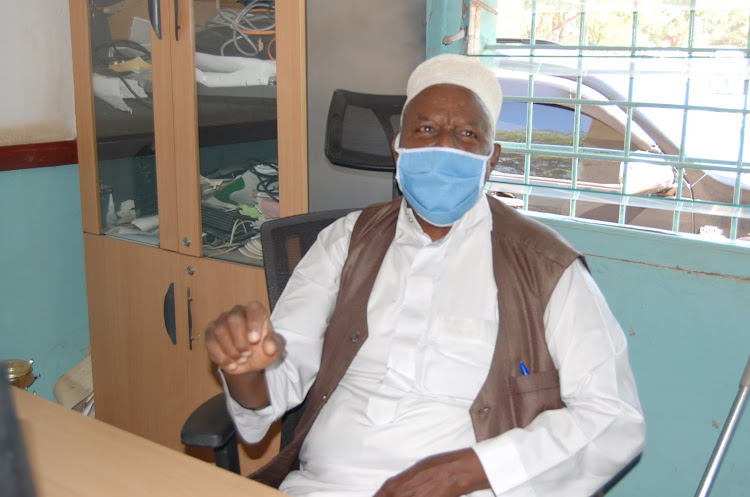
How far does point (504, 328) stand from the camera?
133 cm

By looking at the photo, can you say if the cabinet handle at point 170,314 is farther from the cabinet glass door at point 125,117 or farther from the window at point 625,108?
the window at point 625,108

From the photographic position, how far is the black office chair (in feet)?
4.48

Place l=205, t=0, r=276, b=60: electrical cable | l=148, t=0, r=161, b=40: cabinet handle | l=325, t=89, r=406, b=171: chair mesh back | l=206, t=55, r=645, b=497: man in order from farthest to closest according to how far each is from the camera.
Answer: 1. l=148, t=0, r=161, b=40: cabinet handle
2. l=205, t=0, r=276, b=60: electrical cable
3. l=325, t=89, r=406, b=171: chair mesh back
4. l=206, t=55, r=645, b=497: man

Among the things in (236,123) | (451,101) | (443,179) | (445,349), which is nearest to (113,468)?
(445,349)

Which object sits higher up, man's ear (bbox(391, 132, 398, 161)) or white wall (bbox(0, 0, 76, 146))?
white wall (bbox(0, 0, 76, 146))

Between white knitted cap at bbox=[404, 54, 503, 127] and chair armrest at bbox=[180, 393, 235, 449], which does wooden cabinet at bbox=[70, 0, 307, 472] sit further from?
chair armrest at bbox=[180, 393, 235, 449]

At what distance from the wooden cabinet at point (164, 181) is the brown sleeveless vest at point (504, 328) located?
57 cm

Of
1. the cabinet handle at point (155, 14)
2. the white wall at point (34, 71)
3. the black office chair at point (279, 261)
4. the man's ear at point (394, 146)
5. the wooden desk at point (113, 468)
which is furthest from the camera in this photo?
the white wall at point (34, 71)

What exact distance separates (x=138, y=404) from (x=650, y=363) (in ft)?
5.61

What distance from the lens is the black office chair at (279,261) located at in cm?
137

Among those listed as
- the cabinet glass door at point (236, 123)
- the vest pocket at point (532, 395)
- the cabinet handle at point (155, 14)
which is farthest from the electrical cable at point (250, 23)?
the vest pocket at point (532, 395)

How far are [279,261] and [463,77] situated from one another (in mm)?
560

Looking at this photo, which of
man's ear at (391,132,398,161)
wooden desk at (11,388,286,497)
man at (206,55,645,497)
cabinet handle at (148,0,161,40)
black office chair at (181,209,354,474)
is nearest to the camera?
wooden desk at (11,388,286,497)

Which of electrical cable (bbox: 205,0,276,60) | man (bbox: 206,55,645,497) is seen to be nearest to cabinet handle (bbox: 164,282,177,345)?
electrical cable (bbox: 205,0,276,60)
